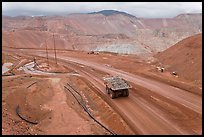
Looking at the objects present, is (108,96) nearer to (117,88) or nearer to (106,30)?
(117,88)

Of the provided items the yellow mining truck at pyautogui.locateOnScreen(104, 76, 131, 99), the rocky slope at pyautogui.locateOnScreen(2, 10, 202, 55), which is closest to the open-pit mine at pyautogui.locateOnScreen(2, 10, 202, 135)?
the yellow mining truck at pyautogui.locateOnScreen(104, 76, 131, 99)

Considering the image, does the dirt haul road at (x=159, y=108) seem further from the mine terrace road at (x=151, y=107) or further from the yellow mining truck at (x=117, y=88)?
the yellow mining truck at (x=117, y=88)

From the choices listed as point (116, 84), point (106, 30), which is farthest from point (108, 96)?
point (106, 30)

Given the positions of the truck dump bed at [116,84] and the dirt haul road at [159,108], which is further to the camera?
the truck dump bed at [116,84]

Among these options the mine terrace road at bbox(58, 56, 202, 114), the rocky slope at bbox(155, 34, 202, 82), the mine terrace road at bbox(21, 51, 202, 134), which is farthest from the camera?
the rocky slope at bbox(155, 34, 202, 82)

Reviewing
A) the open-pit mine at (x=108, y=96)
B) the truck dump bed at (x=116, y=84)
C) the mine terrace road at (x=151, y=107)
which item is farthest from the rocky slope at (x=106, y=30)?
the truck dump bed at (x=116, y=84)

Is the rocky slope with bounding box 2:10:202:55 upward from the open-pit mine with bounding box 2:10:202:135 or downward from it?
upward

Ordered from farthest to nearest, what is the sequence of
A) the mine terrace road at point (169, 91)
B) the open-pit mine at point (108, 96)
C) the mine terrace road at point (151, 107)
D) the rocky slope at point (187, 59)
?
the rocky slope at point (187, 59) < the mine terrace road at point (169, 91) < the open-pit mine at point (108, 96) < the mine terrace road at point (151, 107)

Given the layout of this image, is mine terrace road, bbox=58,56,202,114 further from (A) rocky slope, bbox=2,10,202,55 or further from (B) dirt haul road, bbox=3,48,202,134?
(A) rocky slope, bbox=2,10,202,55
